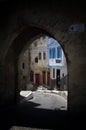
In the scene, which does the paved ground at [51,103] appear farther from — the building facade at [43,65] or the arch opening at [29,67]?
the building facade at [43,65]

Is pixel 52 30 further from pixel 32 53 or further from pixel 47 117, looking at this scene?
pixel 32 53

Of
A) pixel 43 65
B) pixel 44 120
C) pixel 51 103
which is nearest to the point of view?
pixel 44 120

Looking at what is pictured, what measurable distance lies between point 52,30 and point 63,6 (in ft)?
3.12

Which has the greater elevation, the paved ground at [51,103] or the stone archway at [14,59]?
the stone archway at [14,59]

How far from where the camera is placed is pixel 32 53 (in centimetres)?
4328

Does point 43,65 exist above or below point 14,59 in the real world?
above

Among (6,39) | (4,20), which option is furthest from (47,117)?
(4,20)

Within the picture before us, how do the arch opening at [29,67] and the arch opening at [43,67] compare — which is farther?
the arch opening at [43,67]

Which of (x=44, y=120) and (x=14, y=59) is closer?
(x=44, y=120)

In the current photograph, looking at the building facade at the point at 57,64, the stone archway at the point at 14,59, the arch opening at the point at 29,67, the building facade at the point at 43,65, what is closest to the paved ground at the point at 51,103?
the arch opening at the point at 29,67

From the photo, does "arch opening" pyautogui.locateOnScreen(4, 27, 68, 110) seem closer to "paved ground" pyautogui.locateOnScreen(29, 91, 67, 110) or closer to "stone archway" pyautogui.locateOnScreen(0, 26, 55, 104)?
"stone archway" pyautogui.locateOnScreen(0, 26, 55, 104)

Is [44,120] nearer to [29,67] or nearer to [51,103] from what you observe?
[51,103]

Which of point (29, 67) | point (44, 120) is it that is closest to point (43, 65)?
point (29, 67)

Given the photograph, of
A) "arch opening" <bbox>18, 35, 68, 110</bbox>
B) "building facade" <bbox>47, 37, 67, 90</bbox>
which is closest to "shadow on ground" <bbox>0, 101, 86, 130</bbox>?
"building facade" <bbox>47, 37, 67, 90</bbox>
